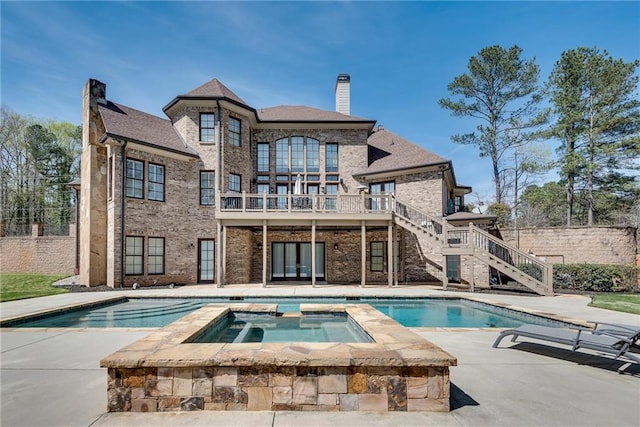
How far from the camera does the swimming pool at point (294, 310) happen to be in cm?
833

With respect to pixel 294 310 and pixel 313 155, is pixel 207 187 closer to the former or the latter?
pixel 313 155

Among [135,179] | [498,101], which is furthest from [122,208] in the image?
[498,101]

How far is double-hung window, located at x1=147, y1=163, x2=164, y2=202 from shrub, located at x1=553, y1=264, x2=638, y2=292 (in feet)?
63.4

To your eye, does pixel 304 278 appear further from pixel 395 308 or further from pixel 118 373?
pixel 118 373

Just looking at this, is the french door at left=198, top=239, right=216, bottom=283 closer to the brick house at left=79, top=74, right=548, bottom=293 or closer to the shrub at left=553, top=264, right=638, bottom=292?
the brick house at left=79, top=74, right=548, bottom=293

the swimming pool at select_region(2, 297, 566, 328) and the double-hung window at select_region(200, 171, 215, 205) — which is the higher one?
the double-hung window at select_region(200, 171, 215, 205)

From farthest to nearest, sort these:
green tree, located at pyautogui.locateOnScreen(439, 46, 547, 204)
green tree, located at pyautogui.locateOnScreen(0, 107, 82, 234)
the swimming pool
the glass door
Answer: green tree, located at pyautogui.locateOnScreen(0, 107, 82, 234) < green tree, located at pyautogui.locateOnScreen(439, 46, 547, 204) < the glass door < the swimming pool

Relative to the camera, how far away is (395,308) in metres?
10.9

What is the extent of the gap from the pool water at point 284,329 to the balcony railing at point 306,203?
7.96 metres

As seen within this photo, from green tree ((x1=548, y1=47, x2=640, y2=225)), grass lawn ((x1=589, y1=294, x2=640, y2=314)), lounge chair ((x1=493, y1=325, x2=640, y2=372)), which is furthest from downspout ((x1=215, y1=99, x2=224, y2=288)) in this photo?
green tree ((x1=548, y1=47, x2=640, y2=225))

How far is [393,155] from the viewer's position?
62.2 ft

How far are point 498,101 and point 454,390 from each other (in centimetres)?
2620

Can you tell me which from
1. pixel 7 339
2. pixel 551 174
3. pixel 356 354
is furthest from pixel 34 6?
pixel 551 174

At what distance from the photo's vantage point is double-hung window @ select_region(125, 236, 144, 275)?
14812 millimetres
